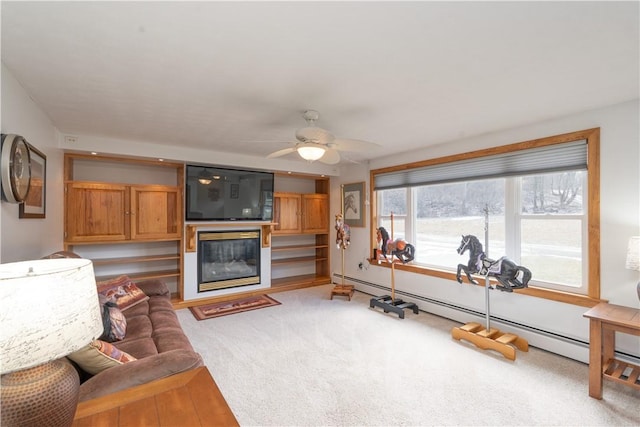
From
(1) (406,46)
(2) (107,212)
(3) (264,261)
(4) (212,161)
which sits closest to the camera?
(1) (406,46)

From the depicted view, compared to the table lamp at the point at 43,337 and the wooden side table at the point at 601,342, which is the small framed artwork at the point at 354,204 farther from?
the table lamp at the point at 43,337

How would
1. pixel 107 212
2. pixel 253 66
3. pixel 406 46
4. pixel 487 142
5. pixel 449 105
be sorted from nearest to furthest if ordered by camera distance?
pixel 406 46 < pixel 253 66 < pixel 449 105 < pixel 487 142 < pixel 107 212

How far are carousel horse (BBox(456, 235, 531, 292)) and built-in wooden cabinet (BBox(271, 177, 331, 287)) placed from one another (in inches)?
117

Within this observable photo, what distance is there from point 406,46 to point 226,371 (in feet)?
9.28

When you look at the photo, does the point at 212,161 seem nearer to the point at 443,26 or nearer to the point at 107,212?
the point at 107,212

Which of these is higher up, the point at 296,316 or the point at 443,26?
the point at 443,26

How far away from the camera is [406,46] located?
167cm

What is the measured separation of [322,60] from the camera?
181cm

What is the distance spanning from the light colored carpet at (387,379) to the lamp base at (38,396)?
1346mm

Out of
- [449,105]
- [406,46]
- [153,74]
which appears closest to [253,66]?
[153,74]

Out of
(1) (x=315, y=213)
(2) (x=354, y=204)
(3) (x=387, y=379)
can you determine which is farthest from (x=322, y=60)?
(1) (x=315, y=213)

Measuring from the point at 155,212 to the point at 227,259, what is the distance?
130cm

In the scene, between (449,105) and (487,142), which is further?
(487,142)

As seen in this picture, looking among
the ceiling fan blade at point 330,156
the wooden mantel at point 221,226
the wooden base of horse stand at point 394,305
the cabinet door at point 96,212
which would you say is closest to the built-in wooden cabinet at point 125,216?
the cabinet door at point 96,212
